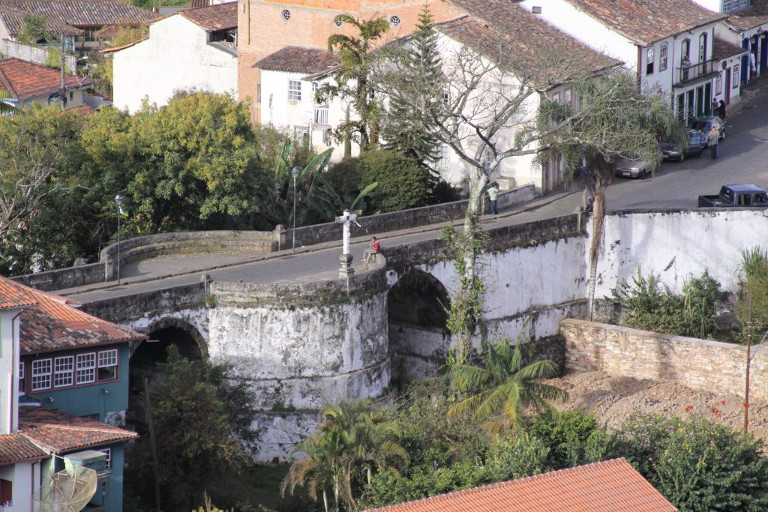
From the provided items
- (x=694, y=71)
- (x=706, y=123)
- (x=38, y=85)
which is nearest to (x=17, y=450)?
(x=706, y=123)

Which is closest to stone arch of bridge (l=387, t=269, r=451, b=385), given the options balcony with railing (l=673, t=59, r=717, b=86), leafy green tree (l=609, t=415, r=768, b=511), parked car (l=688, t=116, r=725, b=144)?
leafy green tree (l=609, t=415, r=768, b=511)

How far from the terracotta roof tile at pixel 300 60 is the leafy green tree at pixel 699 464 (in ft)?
85.5

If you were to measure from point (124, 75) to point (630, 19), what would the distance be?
79.6ft

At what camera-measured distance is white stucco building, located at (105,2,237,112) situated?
2790 inches

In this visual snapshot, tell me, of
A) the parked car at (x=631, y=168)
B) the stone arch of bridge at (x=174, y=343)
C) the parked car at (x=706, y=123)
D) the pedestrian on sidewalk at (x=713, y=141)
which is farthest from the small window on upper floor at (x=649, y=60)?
the stone arch of bridge at (x=174, y=343)

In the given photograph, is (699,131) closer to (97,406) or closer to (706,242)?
(706,242)

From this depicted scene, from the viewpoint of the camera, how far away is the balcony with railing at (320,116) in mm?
62531

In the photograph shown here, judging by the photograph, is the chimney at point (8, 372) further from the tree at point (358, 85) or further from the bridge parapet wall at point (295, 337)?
the tree at point (358, 85)

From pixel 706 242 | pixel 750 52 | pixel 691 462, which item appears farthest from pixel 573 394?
pixel 750 52

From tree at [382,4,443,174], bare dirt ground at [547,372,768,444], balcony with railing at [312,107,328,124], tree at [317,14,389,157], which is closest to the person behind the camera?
bare dirt ground at [547,372,768,444]

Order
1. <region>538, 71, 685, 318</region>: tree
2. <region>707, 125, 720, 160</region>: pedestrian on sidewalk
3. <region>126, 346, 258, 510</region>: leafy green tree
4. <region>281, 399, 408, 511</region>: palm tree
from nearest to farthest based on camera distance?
1. <region>281, 399, 408, 511</region>: palm tree
2. <region>126, 346, 258, 510</region>: leafy green tree
3. <region>538, 71, 685, 318</region>: tree
4. <region>707, 125, 720, 160</region>: pedestrian on sidewalk

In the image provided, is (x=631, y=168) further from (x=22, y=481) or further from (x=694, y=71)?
(x=22, y=481)

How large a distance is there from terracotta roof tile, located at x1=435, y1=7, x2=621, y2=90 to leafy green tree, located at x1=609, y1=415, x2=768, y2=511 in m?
15.9

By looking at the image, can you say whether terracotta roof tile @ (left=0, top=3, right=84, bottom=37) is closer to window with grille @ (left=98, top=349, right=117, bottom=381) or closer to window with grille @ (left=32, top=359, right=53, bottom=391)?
window with grille @ (left=98, top=349, right=117, bottom=381)
